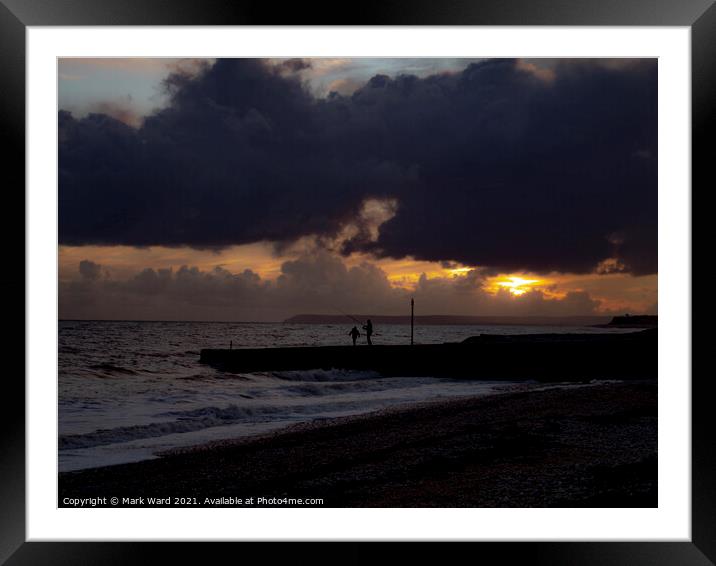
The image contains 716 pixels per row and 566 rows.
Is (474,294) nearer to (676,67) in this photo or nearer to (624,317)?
(676,67)

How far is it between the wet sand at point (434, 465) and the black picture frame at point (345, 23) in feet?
1.86

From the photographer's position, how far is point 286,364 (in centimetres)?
1394

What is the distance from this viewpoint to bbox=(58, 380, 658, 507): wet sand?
11.5ft

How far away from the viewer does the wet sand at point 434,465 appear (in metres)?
3.49

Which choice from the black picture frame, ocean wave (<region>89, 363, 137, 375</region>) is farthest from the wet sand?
ocean wave (<region>89, 363, 137, 375</region>)

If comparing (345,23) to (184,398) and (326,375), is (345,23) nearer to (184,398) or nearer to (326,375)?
(184,398)

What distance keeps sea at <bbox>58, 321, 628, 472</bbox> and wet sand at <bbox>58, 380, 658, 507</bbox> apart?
2.46 feet

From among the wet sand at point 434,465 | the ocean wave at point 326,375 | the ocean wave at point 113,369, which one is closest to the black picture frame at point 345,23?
the wet sand at point 434,465

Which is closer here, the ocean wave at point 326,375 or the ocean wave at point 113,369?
the ocean wave at point 113,369

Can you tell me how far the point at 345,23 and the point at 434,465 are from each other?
3.02 metres

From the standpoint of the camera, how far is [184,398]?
10055 mm

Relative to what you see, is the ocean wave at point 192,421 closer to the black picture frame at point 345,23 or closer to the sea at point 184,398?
the sea at point 184,398

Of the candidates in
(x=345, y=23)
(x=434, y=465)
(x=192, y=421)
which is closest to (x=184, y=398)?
(x=192, y=421)

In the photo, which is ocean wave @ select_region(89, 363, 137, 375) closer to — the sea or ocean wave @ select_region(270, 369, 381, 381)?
the sea
